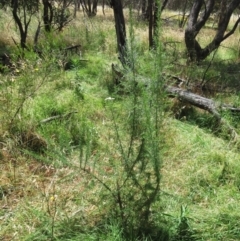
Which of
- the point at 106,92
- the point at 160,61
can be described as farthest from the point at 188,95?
the point at 160,61

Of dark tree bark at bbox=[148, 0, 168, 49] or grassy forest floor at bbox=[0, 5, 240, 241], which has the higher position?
dark tree bark at bbox=[148, 0, 168, 49]

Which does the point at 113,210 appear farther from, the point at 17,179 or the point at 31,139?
the point at 31,139

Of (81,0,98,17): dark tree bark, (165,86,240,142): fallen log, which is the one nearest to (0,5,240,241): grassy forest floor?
(165,86,240,142): fallen log

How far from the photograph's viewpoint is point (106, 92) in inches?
213

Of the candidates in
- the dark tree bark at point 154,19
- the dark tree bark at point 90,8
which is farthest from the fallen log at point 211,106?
the dark tree bark at point 90,8

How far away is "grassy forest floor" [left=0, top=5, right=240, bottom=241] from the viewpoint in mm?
2342

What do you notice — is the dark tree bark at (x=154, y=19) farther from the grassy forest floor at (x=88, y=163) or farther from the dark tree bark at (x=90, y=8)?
the dark tree bark at (x=90, y=8)

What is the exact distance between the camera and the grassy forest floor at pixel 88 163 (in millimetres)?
2342

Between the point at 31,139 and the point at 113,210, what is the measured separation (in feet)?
4.59

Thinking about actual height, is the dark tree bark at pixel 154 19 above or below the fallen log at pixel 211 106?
above

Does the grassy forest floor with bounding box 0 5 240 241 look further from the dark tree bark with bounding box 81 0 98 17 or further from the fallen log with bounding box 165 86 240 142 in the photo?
the dark tree bark with bounding box 81 0 98 17

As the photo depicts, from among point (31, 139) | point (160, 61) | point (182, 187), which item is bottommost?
point (182, 187)

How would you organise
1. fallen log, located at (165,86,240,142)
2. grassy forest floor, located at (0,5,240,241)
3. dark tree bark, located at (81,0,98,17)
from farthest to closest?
dark tree bark, located at (81,0,98,17), fallen log, located at (165,86,240,142), grassy forest floor, located at (0,5,240,241)

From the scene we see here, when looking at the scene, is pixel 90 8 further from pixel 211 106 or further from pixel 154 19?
pixel 211 106
